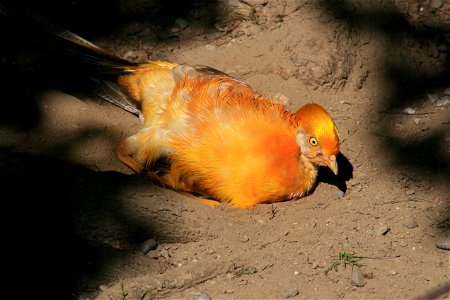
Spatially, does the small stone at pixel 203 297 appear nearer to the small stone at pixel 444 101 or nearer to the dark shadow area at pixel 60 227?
the dark shadow area at pixel 60 227

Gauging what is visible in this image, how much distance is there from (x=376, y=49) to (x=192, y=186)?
2579 mm

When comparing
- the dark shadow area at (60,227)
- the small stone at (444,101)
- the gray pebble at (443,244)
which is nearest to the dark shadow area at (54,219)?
the dark shadow area at (60,227)

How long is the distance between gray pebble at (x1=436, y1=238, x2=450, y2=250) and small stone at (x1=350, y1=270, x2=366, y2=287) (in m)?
0.72

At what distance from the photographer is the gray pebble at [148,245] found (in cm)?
495

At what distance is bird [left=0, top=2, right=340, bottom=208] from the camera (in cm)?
548

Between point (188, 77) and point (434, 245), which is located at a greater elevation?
point (188, 77)

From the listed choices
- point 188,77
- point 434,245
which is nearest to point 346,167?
point 434,245

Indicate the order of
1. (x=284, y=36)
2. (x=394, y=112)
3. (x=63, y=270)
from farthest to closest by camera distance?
1. (x=284, y=36)
2. (x=394, y=112)
3. (x=63, y=270)

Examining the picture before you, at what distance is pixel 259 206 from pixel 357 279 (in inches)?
46.2

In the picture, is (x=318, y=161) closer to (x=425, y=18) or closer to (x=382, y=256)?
(x=382, y=256)

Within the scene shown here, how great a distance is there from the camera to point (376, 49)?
6.88 metres

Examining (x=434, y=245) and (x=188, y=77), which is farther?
(x=188, y=77)

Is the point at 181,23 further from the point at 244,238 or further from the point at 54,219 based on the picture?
the point at 54,219

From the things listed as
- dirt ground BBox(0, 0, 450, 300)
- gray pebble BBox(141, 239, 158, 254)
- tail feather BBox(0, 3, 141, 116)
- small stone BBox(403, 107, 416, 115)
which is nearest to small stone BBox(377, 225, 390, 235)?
dirt ground BBox(0, 0, 450, 300)
